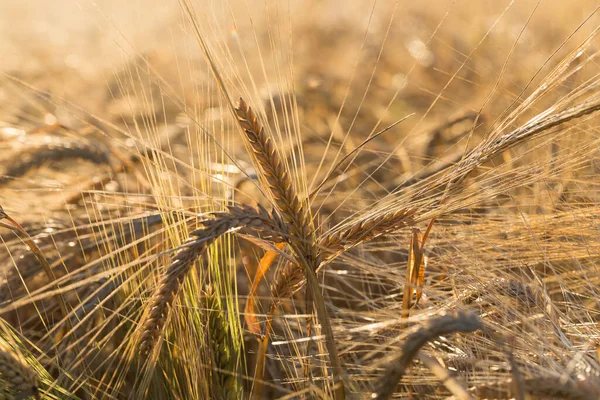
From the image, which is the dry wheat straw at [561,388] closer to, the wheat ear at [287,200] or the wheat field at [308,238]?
the wheat field at [308,238]

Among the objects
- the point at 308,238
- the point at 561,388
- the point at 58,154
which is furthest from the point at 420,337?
the point at 58,154

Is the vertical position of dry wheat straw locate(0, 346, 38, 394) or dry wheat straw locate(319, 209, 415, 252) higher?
dry wheat straw locate(319, 209, 415, 252)

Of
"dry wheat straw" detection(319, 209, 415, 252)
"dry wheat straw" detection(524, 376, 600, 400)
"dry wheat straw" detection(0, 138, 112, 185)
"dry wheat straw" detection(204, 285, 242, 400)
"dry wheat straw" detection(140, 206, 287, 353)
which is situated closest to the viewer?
"dry wheat straw" detection(524, 376, 600, 400)

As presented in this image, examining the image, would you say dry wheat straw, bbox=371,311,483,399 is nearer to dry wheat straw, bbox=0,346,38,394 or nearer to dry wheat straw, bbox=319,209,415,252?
dry wheat straw, bbox=319,209,415,252

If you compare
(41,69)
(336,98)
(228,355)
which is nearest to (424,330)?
(228,355)

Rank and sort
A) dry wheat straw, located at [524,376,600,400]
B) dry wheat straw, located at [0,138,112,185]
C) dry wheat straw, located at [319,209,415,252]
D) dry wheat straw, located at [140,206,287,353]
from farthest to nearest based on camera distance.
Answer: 1. dry wheat straw, located at [0,138,112,185]
2. dry wheat straw, located at [319,209,415,252]
3. dry wheat straw, located at [140,206,287,353]
4. dry wheat straw, located at [524,376,600,400]

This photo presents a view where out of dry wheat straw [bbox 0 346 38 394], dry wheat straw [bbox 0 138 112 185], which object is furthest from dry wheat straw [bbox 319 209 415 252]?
dry wheat straw [bbox 0 138 112 185]
